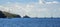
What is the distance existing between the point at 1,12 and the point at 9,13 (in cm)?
167

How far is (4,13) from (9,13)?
3.56 feet

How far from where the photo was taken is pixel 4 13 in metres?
43.0

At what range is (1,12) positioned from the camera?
42.9 m

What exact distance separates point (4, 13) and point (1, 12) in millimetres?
620

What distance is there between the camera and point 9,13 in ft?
143
